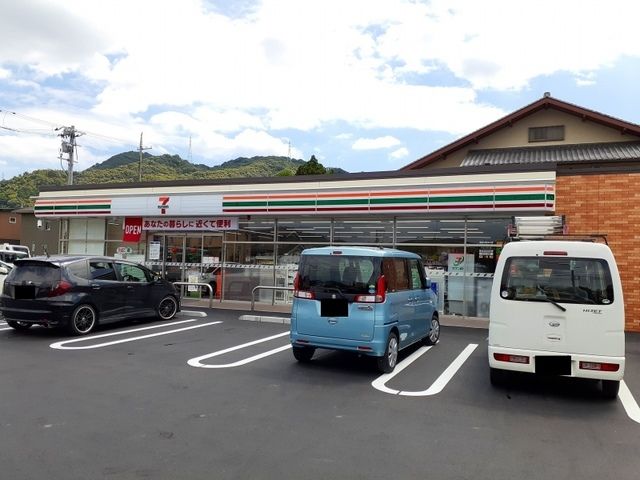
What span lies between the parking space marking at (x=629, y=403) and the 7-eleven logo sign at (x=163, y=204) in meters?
13.5

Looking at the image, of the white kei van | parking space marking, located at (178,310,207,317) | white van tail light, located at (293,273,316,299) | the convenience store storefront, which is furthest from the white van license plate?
parking space marking, located at (178,310,207,317)

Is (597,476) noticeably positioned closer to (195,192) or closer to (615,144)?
(195,192)

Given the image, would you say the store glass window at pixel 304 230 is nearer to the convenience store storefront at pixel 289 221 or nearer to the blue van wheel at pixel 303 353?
the convenience store storefront at pixel 289 221

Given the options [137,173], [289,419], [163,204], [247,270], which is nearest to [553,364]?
[289,419]

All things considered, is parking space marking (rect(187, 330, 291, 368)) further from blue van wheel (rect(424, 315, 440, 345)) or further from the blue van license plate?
blue van wheel (rect(424, 315, 440, 345))

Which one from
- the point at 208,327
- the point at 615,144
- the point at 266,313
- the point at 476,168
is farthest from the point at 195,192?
the point at 615,144

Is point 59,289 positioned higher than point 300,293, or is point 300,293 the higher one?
point 300,293

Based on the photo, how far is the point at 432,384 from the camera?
6.72 metres

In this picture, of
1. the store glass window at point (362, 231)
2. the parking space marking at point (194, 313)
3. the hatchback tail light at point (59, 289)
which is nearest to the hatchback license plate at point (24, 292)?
the hatchback tail light at point (59, 289)

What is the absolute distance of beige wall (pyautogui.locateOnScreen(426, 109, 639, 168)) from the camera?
66.0 ft

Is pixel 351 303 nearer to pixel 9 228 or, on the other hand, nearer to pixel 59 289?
pixel 59 289

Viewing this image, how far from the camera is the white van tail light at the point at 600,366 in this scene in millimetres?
5818

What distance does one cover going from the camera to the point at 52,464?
12.8 feet

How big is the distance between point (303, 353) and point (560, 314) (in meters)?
3.73
